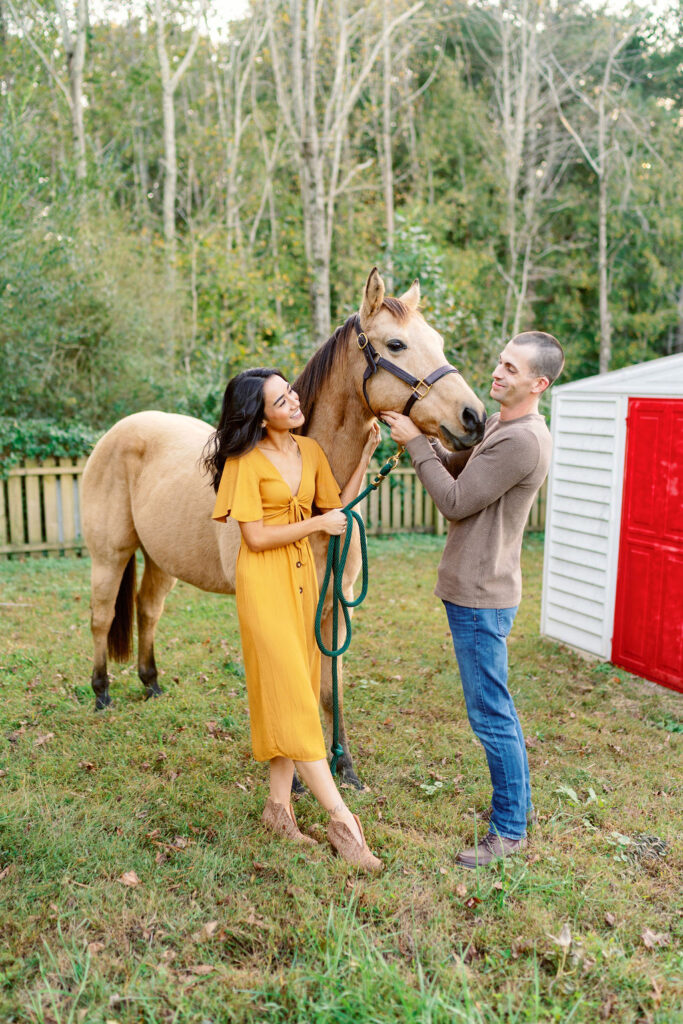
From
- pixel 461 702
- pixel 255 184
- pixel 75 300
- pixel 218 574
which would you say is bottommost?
pixel 461 702

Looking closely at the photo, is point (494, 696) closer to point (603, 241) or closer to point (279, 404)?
point (279, 404)

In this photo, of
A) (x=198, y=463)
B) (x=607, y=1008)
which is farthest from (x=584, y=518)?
(x=607, y=1008)

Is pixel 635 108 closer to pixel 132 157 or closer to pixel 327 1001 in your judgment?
pixel 132 157

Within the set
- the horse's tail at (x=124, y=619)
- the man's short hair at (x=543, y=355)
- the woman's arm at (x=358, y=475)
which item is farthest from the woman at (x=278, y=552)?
the horse's tail at (x=124, y=619)

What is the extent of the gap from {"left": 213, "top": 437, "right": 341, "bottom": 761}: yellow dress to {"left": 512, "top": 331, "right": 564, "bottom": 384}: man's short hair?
0.94 meters

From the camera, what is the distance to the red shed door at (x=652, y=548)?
489 centimetres

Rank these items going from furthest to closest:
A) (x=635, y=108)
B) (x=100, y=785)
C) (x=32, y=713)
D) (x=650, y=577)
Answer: (x=635, y=108) < (x=650, y=577) < (x=32, y=713) < (x=100, y=785)

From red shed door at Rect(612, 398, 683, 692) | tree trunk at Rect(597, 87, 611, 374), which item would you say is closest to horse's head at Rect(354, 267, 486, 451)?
red shed door at Rect(612, 398, 683, 692)

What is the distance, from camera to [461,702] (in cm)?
477

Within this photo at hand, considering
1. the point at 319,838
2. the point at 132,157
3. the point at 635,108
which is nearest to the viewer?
the point at 319,838

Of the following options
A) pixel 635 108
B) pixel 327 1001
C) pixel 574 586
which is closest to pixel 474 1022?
pixel 327 1001

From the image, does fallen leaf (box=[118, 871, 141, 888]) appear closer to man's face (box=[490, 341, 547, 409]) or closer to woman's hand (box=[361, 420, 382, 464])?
woman's hand (box=[361, 420, 382, 464])

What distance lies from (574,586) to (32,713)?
163 inches

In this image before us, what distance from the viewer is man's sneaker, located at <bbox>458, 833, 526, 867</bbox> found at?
292 centimetres
